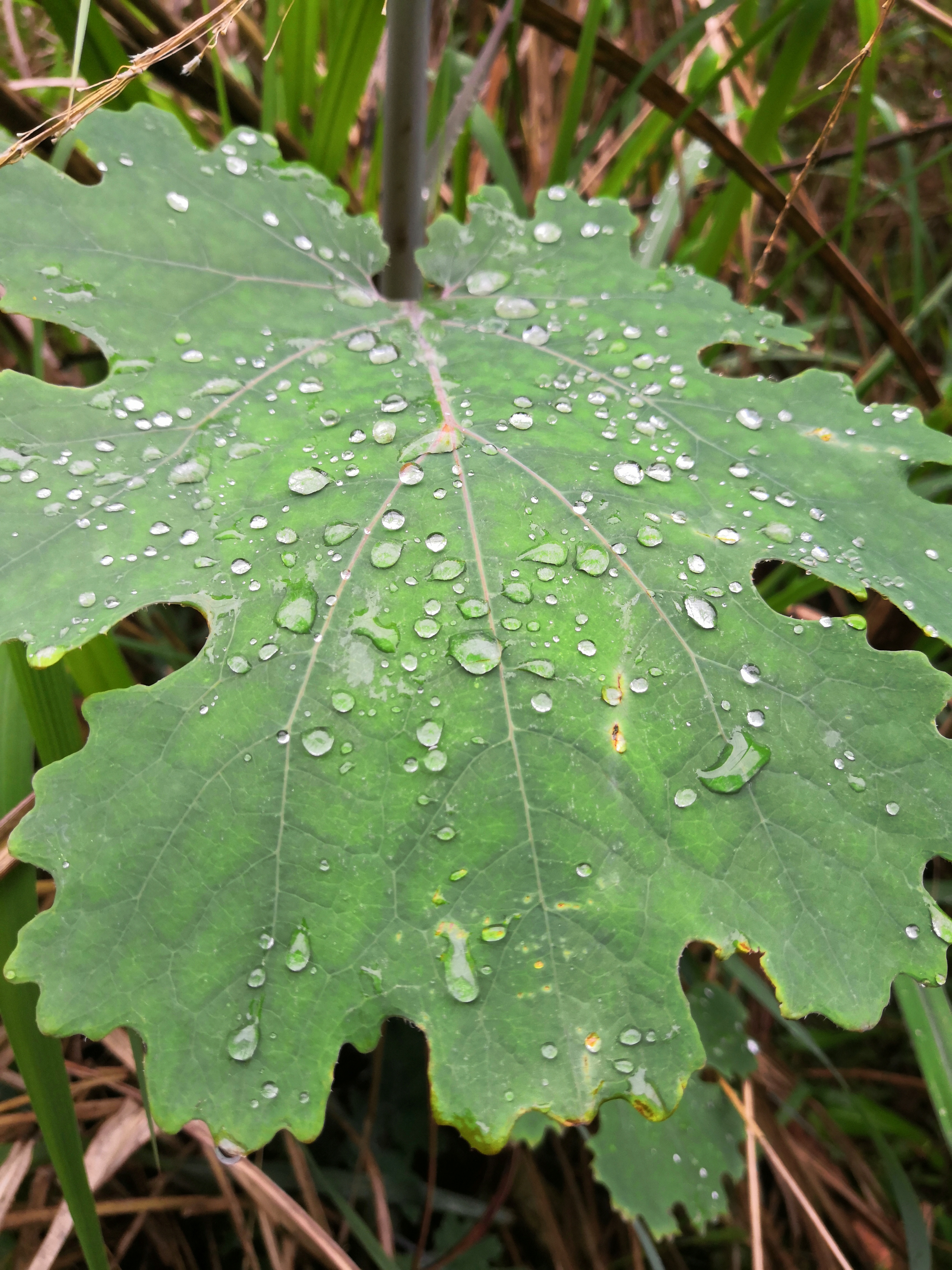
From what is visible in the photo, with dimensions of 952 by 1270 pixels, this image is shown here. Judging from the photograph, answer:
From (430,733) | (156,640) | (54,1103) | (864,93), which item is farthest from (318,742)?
(864,93)

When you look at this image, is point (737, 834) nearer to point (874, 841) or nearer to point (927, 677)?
point (874, 841)

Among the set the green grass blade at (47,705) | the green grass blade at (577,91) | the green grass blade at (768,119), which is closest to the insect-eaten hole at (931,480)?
the green grass blade at (768,119)

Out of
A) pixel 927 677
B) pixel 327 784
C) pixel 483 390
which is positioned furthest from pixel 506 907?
pixel 483 390

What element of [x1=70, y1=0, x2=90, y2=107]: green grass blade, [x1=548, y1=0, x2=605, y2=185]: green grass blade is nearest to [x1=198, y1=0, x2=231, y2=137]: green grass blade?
[x1=70, y1=0, x2=90, y2=107]: green grass blade

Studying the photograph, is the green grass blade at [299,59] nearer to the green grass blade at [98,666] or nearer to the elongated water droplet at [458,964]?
the green grass blade at [98,666]

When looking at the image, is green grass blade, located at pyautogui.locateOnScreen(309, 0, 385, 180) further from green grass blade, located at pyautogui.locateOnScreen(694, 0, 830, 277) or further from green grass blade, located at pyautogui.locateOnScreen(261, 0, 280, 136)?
green grass blade, located at pyautogui.locateOnScreen(694, 0, 830, 277)

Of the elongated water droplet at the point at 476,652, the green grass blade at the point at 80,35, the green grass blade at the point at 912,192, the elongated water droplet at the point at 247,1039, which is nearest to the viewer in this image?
the elongated water droplet at the point at 247,1039
